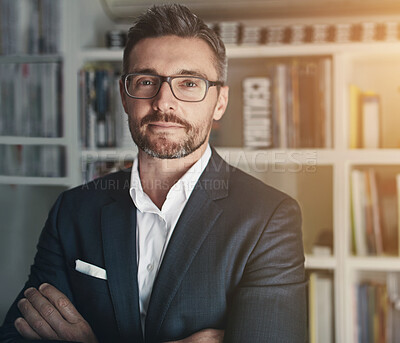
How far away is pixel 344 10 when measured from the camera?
1785 millimetres

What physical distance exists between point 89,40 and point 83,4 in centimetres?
13

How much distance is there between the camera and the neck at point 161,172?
1227 mm

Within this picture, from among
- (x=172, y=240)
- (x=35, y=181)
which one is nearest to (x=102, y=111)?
(x=35, y=181)

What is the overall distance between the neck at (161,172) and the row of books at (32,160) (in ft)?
2.03

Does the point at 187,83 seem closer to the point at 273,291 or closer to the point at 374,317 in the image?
the point at 273,291

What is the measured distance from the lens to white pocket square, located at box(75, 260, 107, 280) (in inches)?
46.5

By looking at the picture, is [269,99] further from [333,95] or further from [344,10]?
[344,10]

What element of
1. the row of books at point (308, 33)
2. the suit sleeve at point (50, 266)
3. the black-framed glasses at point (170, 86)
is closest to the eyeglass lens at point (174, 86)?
the black-framed glasses at point (170, 86)

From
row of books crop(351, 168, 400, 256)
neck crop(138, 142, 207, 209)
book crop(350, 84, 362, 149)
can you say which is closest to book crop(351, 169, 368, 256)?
row of books crop(351, 168, 400, 256)

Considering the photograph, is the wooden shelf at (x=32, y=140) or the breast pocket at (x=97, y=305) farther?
the wooden shelf at (x=32, y=140)

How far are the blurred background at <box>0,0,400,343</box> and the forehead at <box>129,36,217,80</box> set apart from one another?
1.82ft

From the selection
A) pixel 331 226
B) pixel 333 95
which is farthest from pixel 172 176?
pixel 331 226

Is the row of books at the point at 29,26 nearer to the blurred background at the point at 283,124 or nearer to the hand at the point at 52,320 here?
the blurred background at the point at 283,124

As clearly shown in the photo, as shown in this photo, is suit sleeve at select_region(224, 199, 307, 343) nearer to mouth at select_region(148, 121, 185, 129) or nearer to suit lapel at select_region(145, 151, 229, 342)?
suit lapel at select_region(145, 151, 229, 342)
